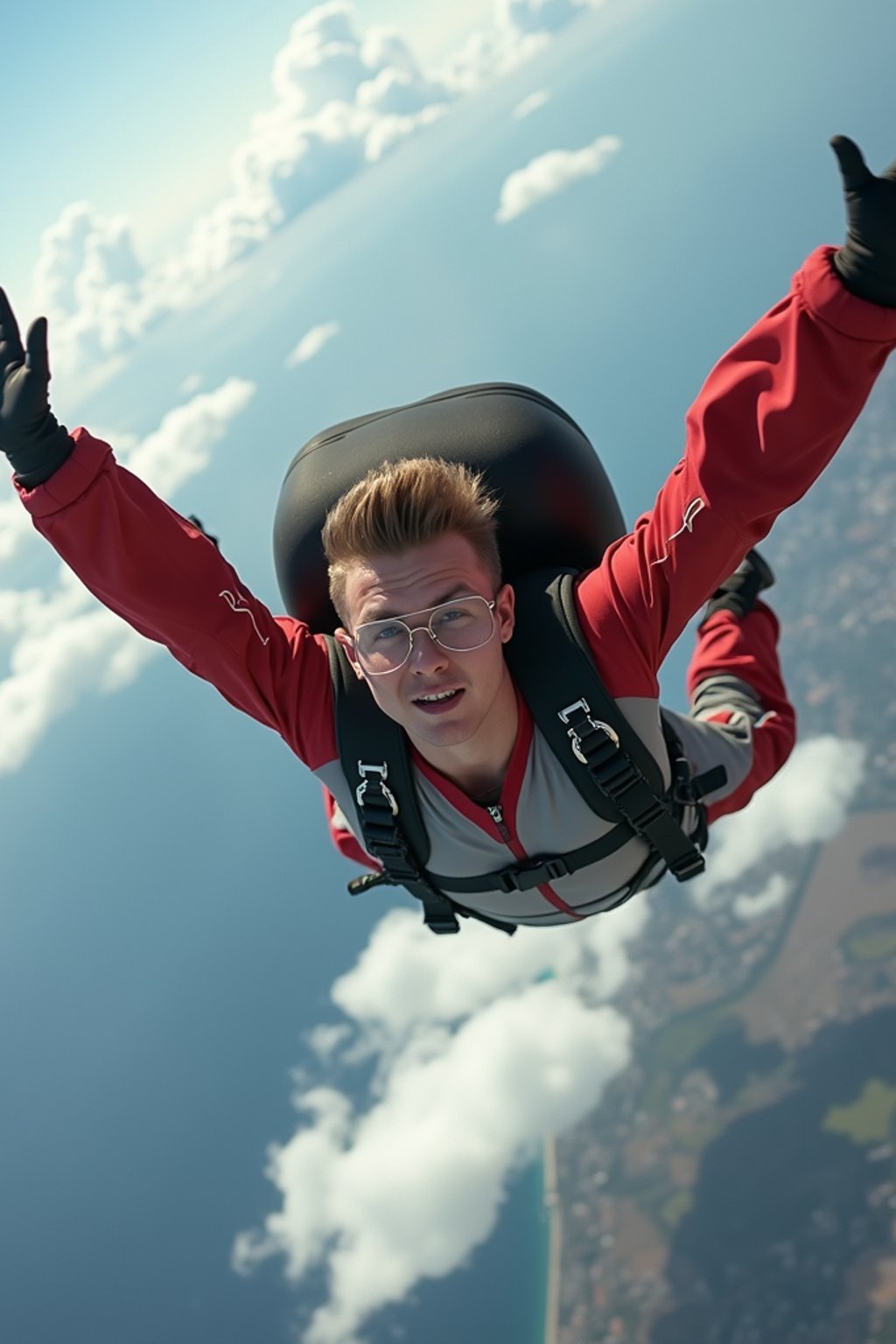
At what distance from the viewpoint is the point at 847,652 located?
68125mm

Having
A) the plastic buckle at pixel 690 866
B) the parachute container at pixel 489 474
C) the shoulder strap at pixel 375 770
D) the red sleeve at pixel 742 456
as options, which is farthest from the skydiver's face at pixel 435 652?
the plastic buckle at pixel 690 866

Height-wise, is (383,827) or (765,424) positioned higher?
(765,424)

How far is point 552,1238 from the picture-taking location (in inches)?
1636

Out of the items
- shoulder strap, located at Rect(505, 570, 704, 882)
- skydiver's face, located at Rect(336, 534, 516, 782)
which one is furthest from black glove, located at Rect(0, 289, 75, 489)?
shoulder strap, located at Rect(505, 570, 704, 882)

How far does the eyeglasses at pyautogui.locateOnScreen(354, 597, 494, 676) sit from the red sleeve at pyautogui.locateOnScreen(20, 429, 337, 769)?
341 mm

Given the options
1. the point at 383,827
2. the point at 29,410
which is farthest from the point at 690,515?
the point at 29,410

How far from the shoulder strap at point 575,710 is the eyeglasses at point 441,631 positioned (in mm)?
158

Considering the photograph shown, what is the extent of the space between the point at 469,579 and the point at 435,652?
0.68 ft

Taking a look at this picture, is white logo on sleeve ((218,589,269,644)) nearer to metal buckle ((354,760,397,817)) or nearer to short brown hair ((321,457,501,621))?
short brown hair ((321,457,501,621))

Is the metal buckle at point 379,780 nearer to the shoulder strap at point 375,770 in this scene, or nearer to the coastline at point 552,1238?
the shoulder strap at point 375,770

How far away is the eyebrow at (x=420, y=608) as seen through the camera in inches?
92.6

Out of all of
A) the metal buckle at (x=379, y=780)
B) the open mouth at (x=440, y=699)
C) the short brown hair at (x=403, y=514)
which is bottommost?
the metal buckle at (x=379, y=780)

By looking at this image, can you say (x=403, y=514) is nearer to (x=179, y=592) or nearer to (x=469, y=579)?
(x=469, y=579)

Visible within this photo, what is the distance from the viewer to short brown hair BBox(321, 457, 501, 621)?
237 centimetres
